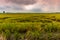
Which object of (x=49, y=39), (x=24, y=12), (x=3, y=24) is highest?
(x=24, y=12)

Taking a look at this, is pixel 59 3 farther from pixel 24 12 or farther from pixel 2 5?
pixel 2 5

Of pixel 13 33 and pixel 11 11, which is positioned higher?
pixel 11 11

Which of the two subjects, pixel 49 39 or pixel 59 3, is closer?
pixel 49 39

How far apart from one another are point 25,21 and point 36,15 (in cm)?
20

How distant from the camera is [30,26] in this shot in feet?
7.86

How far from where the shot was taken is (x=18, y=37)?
2357mm

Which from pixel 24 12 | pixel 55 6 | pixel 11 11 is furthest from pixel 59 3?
pixel 11 11

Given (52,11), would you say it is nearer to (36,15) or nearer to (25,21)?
(36,15)

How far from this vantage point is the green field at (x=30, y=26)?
2344mm

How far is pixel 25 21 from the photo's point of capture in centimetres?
244

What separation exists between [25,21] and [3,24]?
1.15 ft

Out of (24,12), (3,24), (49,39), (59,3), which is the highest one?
(59,3)

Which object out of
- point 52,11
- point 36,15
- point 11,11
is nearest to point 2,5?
point 11,11

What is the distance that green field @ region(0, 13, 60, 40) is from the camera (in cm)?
234
